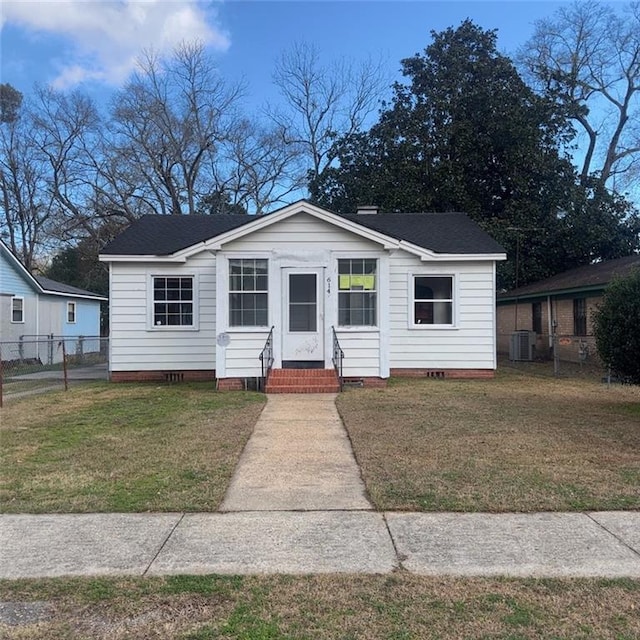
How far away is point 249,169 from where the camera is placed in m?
36.6

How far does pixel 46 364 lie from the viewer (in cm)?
2233

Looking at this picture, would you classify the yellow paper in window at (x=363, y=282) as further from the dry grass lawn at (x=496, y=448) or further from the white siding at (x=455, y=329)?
the dry grass lawn at (x=496, y=448)

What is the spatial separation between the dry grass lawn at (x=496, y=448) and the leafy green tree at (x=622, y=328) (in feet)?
2.55

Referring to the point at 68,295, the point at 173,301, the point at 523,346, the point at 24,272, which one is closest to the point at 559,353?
the point at 523,346

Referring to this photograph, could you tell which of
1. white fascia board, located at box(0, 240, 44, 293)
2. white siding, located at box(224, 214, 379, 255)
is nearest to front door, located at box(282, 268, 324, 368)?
white siding, located at box(224, 214, 379, 255)

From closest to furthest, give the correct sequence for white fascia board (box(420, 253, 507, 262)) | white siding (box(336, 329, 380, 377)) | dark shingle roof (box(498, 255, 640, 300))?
white siding (box(336, 329, 380, 377)), white fascia board (box(420, 253, 507, 262)), dark shingle roof (box(498, 255, 640, 300))

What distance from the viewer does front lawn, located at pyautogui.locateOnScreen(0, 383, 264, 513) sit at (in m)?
5.15

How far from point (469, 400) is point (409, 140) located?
17.6m

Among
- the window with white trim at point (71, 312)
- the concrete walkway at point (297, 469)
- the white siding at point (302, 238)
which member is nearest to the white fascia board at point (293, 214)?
the white siding at point (302, 238)

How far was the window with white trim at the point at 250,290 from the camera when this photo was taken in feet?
41.4

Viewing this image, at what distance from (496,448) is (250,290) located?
716cm

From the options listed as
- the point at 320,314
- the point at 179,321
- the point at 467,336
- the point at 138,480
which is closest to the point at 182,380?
the point at 179,321

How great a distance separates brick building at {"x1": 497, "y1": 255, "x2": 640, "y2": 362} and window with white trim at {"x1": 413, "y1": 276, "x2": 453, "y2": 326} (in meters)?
4.73

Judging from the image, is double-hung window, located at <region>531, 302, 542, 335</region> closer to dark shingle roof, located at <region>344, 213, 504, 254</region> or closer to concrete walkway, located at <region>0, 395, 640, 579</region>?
dark shingle roof, located at <region>344, 213, 504, 254</region>
